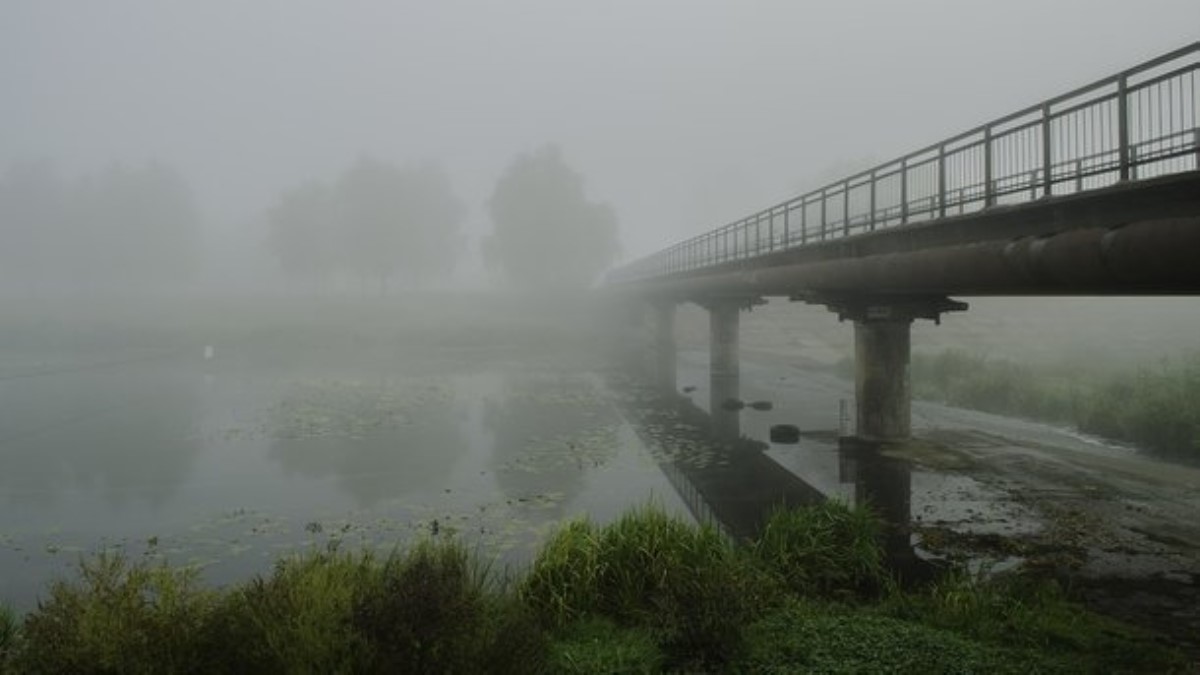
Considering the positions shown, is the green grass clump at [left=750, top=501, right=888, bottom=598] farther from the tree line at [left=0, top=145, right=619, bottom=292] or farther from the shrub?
the tree line at [left=0, top=145, right=619, bottom=292]

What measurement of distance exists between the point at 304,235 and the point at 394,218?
36.7ft

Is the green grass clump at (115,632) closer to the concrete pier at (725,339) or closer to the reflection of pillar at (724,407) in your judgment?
the reflection of pillar at (724,407)

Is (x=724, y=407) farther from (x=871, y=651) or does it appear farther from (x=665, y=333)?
(x=665, y=333)

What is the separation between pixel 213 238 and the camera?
130125 millimetres

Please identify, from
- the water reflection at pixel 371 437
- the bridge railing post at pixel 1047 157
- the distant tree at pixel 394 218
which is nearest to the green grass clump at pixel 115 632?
the water reflection at pixel 371 437

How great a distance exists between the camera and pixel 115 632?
5699mm

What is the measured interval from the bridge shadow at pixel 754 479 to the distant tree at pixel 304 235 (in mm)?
65878

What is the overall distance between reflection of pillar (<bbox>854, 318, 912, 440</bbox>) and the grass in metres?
6.67

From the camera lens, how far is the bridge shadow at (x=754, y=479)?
1329 cm

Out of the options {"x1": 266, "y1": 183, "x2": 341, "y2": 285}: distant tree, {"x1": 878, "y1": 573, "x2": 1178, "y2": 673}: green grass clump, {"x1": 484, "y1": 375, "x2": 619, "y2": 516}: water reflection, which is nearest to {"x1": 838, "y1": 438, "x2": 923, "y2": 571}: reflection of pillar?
{"x1": 878, "y1": 573, "x2": 1178, "y2": 673}: green grass clump

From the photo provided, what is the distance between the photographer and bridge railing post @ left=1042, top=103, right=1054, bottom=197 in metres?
12.8

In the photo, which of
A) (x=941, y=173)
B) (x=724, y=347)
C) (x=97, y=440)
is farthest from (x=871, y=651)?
(x=724, y=347)

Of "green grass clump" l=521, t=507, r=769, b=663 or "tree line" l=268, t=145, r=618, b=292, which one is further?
"tree line" l=268, t=145, r=618, b=292

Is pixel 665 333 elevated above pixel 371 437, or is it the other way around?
pixel 665 333
